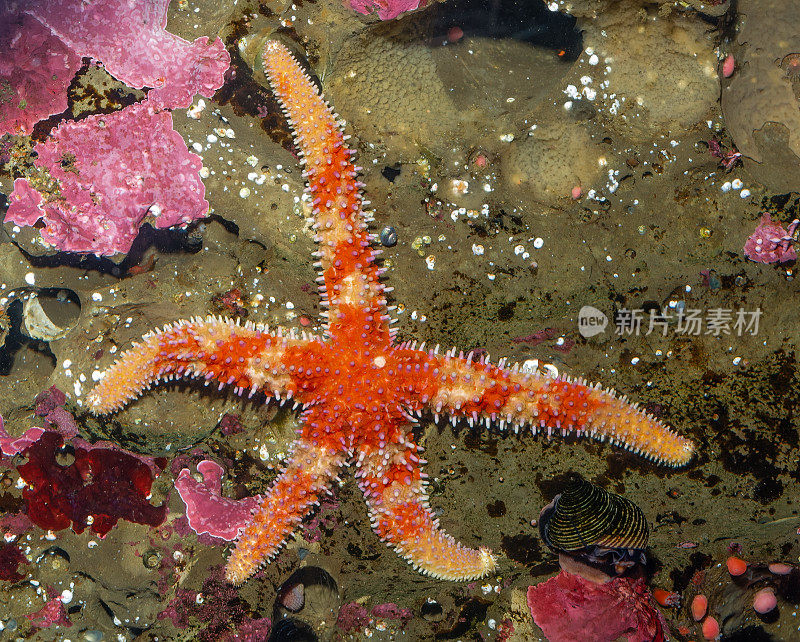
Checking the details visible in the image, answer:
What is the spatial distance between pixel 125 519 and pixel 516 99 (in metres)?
4.43

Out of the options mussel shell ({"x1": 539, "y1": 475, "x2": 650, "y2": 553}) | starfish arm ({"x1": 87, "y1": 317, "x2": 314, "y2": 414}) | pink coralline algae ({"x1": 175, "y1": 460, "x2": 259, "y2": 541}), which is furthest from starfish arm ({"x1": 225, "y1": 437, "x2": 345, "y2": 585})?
mussel shell ({"x1": 539, "y1": 475, "x2": 650, "y2": 553})

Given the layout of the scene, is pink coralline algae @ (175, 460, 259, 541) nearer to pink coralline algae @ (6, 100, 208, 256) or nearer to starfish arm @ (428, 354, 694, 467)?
starfish arm @ (428, 354, 694, 467)

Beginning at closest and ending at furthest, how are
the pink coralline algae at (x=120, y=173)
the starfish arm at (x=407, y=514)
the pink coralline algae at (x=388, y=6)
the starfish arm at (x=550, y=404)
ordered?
the starfish arm at (x=550, y=404), the starfish arm at (x=407, y=514), the pink coralline algae at (x=388, y=6), the pink coralline algae at (x=120, y=173)

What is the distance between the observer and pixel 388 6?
12.5 ft

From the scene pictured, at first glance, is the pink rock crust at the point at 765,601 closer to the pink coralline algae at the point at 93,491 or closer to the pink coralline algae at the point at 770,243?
the pink coralline algae at the point at 770,243

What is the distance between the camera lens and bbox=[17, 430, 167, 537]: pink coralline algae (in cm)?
413

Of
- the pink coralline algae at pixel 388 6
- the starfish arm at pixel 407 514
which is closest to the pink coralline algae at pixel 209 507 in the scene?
the starfish arm at pixel 407 514

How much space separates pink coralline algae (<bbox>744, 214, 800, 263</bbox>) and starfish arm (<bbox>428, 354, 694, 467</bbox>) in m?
1.41

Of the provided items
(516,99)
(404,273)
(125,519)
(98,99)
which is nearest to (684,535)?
(404,273)

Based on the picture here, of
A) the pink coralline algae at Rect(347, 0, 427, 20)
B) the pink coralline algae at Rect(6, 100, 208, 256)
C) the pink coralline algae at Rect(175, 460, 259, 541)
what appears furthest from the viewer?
the pink coralline algae at Rect(175, 460, 259, 541)

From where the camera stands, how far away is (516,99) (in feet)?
12.9

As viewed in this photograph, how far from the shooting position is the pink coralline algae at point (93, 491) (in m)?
4.13

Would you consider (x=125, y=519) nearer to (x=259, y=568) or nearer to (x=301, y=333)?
(x=259, y=568)

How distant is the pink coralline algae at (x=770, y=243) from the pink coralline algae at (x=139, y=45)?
4082 millimetres
